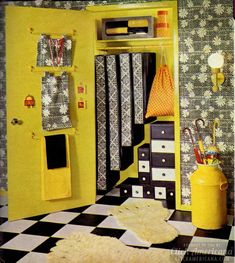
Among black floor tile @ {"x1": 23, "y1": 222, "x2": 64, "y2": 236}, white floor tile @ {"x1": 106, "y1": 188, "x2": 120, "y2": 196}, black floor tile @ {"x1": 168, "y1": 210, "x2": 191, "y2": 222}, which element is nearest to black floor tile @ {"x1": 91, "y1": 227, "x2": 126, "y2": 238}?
black floor tile @ {"x1": 23, "y1": 222, "x2": 64, "y2": 236}

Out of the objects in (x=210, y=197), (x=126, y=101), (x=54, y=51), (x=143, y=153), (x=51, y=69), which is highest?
(x=54, y=51)

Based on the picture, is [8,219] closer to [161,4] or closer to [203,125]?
[203,125]

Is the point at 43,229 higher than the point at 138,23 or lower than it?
lower

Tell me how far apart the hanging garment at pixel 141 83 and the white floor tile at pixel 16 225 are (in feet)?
4.95

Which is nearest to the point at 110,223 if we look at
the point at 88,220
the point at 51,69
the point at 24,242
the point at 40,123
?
the point at 88,220

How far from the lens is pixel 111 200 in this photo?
513cm

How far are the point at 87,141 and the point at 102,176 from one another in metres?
0.57

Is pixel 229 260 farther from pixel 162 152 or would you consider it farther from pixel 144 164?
pixel 144 164

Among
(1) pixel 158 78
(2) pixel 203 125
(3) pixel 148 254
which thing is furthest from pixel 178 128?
(3) pixel 148 254

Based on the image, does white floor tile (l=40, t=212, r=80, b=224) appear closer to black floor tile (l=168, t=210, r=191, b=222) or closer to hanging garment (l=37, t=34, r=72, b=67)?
black floor tile (l=168, t=210, r=191, b=222)

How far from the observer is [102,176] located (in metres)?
5.27

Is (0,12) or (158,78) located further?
(158,78)

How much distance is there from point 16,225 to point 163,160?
158cm

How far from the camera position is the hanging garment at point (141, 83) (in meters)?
4.99
